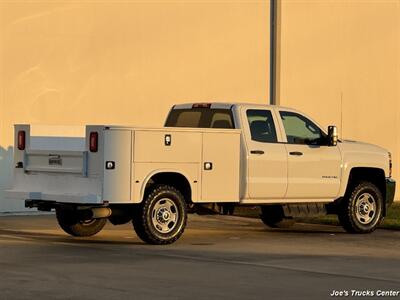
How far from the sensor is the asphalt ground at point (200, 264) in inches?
438

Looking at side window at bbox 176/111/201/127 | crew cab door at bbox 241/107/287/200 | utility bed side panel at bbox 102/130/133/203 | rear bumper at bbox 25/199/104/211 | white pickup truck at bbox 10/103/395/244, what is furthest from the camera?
side window at bbox 176/111/201/127

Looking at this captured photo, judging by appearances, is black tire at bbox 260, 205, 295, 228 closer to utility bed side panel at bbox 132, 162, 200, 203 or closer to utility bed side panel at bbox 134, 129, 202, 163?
utility bed side panel at bbox 132, 162, 200, 203

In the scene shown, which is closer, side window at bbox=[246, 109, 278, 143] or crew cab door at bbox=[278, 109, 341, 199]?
side window at bbox=[246, 109, 278, 143]

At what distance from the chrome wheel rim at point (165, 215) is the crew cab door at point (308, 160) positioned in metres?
2.15

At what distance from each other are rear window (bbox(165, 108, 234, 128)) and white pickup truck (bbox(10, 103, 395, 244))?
0.05 ft

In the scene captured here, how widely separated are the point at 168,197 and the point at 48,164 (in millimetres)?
1777

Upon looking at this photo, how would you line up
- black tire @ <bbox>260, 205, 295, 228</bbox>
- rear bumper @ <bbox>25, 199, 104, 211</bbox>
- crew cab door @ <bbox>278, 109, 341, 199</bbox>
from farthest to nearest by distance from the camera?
black tire @ <bbox>260, 205, 295, 228</bbox>
crew cab door @ <bbox>278, 109, 341, 199</bbox>
rear bumper @ <bbox>25, 199, 104, 211</bbox>

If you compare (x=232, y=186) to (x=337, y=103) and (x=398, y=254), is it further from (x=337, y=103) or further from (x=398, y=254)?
(x=337, y=103)

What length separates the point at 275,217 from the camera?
18.8 meters

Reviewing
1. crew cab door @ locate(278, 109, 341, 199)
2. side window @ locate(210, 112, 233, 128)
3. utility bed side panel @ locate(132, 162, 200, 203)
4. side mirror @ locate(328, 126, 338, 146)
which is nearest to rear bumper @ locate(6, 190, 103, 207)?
utility bed side panel @ locate(132, 162, 200, 203)

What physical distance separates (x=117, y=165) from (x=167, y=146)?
0.86 m

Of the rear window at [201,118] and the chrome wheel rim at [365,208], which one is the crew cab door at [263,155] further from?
the chrome wheel rim at [365,208]

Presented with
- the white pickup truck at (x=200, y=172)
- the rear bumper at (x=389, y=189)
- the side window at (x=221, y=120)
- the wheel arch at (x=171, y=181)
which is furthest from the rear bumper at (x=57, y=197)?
the rear bumper at (x=389, y=189)

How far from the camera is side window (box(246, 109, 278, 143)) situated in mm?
16875
